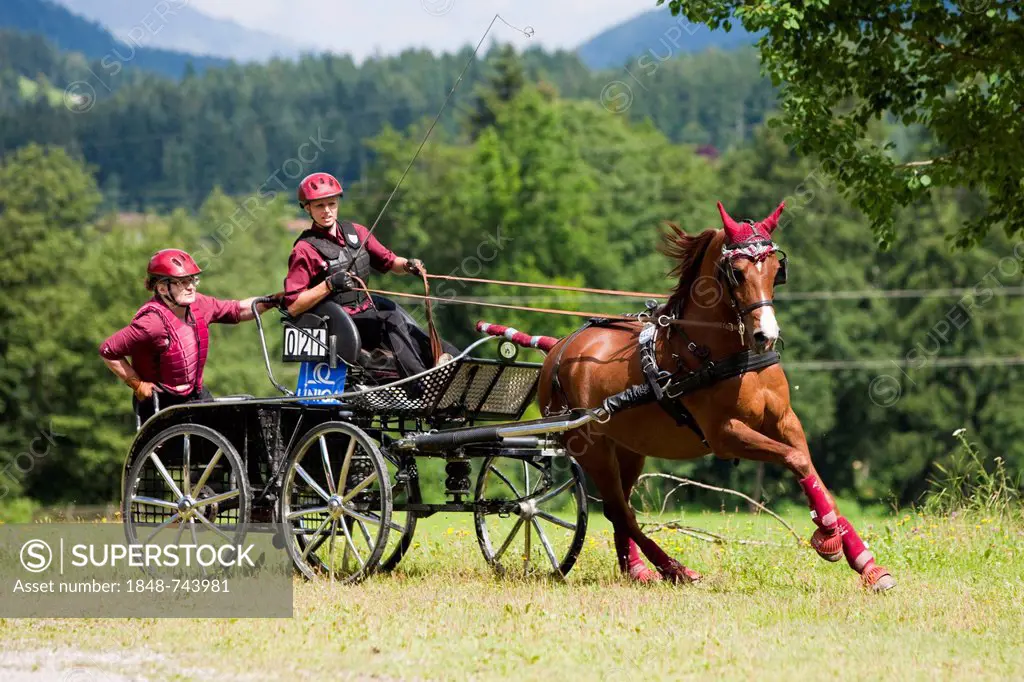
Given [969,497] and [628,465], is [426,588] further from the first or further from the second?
[969,497]

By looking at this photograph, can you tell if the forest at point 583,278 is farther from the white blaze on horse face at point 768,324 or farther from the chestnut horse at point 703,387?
the white blaze on horse face at point 768,324

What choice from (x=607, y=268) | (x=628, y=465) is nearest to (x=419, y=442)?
(x=628, y=465)

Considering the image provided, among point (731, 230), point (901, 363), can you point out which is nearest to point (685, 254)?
point (731, 230)

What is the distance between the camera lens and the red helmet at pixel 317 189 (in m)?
9.63

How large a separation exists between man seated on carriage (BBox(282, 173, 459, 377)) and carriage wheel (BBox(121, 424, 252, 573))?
1.05 metres

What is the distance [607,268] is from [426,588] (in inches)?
1616

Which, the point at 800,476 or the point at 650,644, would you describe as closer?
the point at 650,644

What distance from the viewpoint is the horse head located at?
26.6 ft

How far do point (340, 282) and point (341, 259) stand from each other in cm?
31

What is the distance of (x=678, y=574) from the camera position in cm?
923

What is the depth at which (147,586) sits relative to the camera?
894 centimetres

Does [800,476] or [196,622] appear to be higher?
[800,476]

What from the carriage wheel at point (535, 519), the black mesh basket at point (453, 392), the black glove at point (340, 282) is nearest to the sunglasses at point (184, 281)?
the black glove at point (340, 282)

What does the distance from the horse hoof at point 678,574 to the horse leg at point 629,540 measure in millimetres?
83
